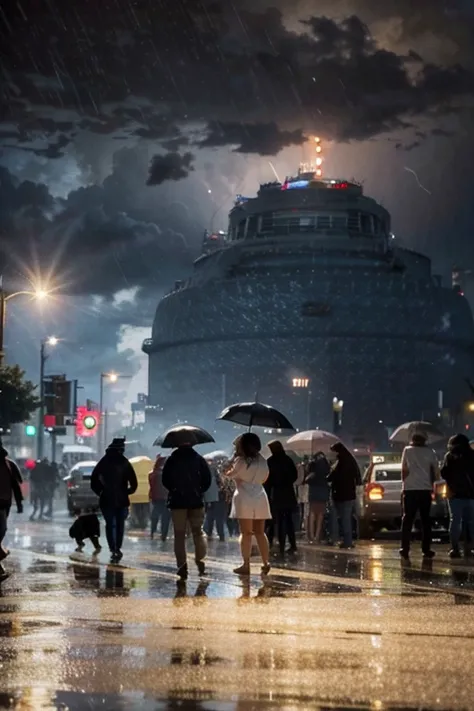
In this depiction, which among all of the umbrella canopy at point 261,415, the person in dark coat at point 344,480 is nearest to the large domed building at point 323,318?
the umbrella canopy at point 261,415

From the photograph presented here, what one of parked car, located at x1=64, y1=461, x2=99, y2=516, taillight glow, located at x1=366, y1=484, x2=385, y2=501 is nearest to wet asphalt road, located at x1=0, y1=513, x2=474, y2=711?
taillight glow, located at x1=366, y1=484, x2=385, y2=501

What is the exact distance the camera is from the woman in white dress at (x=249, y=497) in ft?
54.9

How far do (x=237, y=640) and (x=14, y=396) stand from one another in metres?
48.9

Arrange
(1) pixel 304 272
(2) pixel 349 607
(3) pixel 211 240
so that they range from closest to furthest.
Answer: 1. (2) pixel 349 607
2. (1) pixel 304 272
3. (3) pixel 211 240

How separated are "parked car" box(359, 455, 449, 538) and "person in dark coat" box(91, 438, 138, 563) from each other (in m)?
6.93

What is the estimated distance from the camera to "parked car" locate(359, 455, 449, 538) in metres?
26.5

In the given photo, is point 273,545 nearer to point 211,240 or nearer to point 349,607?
point 349,607

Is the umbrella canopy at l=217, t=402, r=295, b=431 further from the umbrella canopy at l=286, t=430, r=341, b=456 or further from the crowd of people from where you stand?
the umbrella canopy at l=286, t=430, r=341, b=456

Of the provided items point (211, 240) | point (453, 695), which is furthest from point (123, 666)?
point (211, 240)

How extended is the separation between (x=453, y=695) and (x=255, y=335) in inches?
6016

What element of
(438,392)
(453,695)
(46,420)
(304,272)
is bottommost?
(453,695)

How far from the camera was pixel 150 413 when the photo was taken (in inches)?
6467

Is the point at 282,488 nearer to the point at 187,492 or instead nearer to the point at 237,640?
the point at 187,492

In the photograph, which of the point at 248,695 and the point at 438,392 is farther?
the point at 438,392
